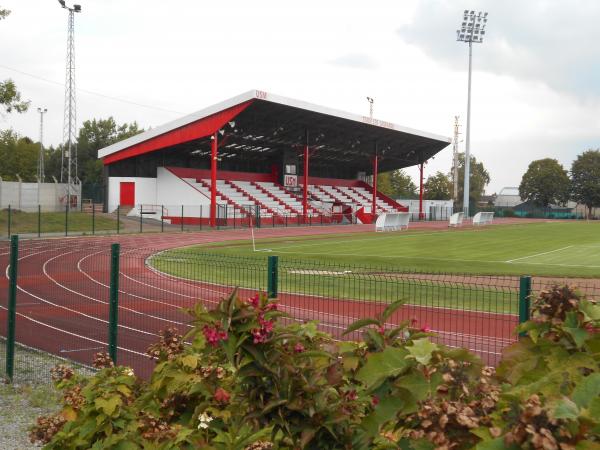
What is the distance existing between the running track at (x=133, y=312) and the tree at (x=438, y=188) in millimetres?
103670

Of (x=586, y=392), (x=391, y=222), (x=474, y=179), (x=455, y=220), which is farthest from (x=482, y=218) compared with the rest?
(x=474, y=179)

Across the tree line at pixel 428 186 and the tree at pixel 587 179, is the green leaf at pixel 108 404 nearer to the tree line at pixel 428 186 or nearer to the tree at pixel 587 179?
the tree line at pixel 428 186

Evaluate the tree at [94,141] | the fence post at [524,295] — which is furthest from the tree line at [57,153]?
the fence post at [524,295]

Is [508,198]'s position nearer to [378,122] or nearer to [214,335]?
[378,122]

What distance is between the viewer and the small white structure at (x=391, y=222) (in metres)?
48.8

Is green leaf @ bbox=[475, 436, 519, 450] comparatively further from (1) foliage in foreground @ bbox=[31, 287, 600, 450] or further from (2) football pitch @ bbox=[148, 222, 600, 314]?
(2) football pitch @ bbox=[148, 222, 600, 314]

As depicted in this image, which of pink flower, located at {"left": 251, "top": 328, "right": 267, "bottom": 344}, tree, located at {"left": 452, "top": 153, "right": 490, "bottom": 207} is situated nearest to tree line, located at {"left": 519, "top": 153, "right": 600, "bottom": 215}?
tree, located at {"left": 452, "top": 153, "right": 490, "bottom": 207}

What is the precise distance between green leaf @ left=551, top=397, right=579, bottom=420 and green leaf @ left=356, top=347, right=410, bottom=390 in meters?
0.70

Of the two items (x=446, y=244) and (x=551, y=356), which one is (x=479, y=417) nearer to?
(x=551, y=356)

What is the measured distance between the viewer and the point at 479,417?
2.10m

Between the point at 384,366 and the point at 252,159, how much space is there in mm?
66675

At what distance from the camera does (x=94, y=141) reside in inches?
4257

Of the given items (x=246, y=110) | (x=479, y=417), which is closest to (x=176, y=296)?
(x=479, y=417)

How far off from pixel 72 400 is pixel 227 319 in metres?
Answer: 1.60
